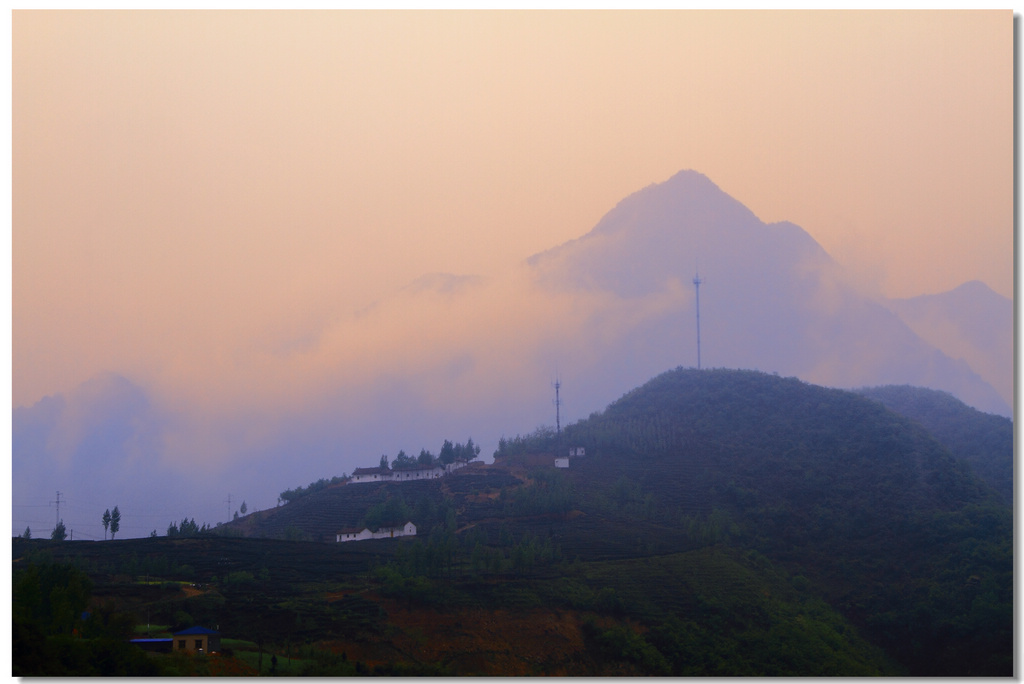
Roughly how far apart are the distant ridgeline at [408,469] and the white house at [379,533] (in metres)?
5.44

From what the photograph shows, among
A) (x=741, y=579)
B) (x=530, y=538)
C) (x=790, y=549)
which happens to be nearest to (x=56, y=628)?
(x=530, y=538)

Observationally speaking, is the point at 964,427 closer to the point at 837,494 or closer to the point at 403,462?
the point at 837,494

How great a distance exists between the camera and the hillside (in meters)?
18.6

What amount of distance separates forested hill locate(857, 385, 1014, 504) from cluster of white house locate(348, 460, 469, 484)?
17.9m

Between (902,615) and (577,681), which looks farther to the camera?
(902,615)

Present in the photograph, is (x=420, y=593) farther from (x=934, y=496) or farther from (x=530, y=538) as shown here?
(x=934, y=496)

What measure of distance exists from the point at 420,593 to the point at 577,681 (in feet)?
15.4

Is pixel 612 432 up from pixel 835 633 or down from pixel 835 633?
up

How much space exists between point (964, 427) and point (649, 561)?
21441 millimetres

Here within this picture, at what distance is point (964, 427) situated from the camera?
39250mm

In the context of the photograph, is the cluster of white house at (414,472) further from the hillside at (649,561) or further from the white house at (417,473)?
the hillside at (649,561)

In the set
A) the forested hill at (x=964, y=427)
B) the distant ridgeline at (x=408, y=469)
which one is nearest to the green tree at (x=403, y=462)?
the distant ridgeline at (x=408, y=469)

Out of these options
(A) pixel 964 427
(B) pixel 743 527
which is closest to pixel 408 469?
(B) pixel 743 527

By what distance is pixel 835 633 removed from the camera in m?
21.3
